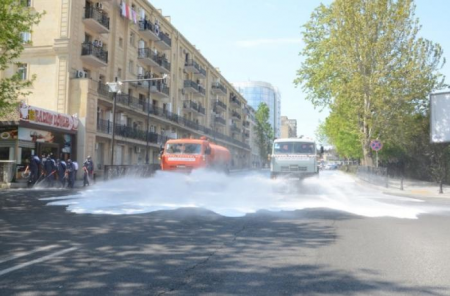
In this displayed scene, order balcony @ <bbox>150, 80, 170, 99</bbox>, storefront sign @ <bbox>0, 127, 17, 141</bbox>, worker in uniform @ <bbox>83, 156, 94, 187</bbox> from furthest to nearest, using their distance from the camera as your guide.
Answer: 1. balcony @ <bbox>150, 80, 170, 99</bbox>
2. storefront sign @ <bbox>0, 127, 17, 141</bbox>
3. worker in uniform @ <bbox>83, 156, 94, 187</bbox>

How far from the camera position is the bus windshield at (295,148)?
20.7 metres

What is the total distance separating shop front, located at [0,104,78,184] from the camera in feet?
74.3

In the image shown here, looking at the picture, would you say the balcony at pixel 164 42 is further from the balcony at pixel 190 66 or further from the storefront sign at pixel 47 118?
the storefront sign at pixel 47 118

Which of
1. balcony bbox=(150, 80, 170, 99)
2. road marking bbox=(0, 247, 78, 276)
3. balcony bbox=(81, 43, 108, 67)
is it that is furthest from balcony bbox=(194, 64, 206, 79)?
road marking bbox=(0, 247, 78, 276)

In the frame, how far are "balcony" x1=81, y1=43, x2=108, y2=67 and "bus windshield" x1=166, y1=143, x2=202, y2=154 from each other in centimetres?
1416

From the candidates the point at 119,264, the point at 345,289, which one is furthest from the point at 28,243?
the point at 345,289

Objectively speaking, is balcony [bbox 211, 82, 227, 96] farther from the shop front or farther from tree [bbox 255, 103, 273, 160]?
the shop front

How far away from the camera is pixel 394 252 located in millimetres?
5652

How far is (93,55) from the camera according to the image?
30.3 metres

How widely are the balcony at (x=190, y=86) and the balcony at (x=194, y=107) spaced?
1703 millimetres

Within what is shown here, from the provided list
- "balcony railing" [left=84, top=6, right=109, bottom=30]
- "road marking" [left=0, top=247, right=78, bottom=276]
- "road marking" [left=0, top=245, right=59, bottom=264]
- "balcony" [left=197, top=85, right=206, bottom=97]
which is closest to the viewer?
"road marking" [left=0, top=247, right=78, bottom=276]

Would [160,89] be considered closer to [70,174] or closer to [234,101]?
[70,174]

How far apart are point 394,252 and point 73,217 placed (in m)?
6.47

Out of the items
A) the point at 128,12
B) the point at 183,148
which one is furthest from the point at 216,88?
the point at 183,148
